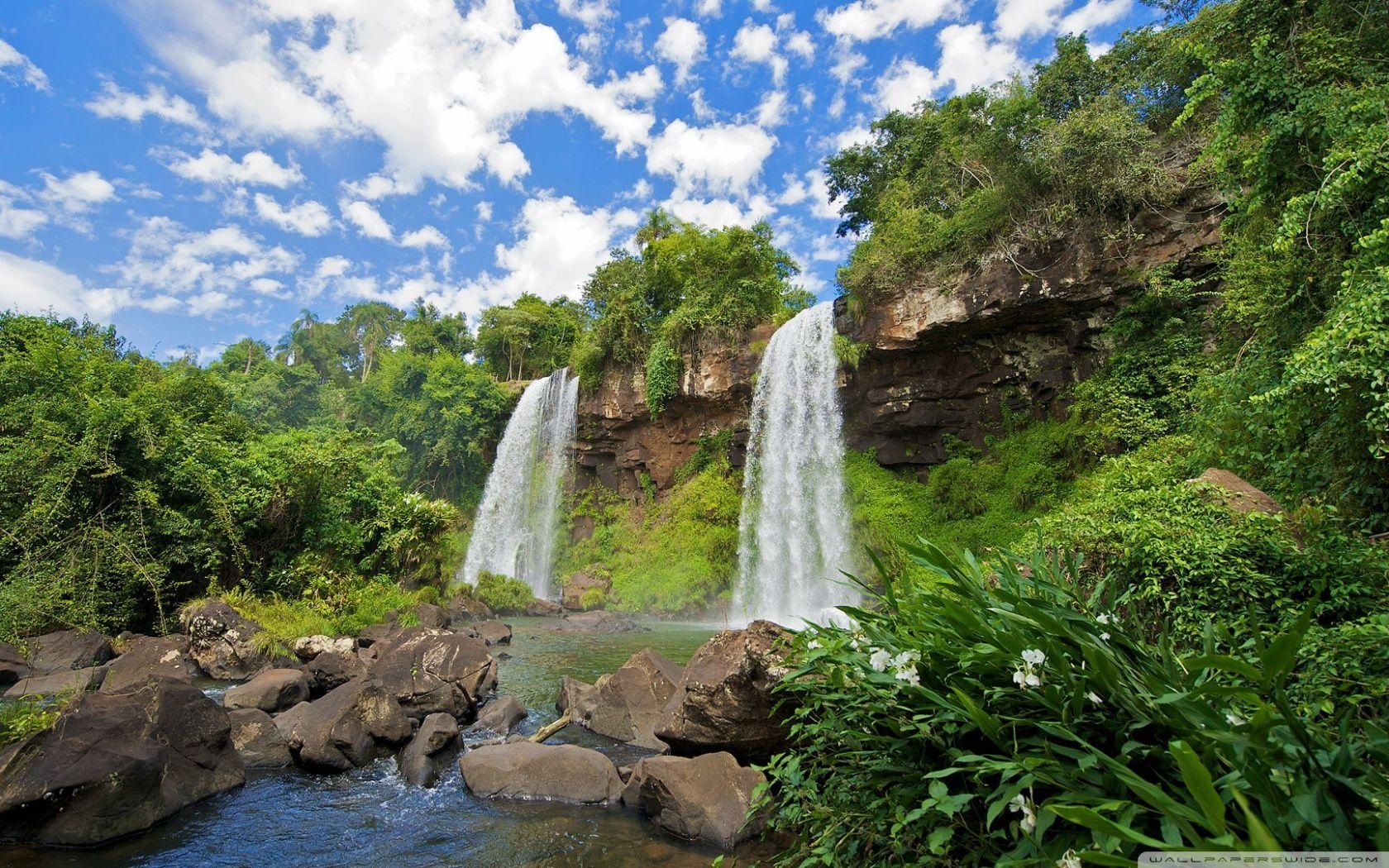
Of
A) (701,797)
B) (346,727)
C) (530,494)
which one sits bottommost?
(701,797)

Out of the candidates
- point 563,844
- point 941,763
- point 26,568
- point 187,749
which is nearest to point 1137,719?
point 941,763

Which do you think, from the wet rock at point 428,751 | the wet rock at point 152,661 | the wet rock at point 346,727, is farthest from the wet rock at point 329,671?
the wet rock at point 428,751

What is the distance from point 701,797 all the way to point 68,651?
944 centimetres

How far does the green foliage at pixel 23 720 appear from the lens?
15.6 ft

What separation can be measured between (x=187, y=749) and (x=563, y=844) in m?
3.57

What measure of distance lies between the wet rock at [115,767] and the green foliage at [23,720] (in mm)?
176

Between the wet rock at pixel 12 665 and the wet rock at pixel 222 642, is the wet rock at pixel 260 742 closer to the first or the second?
the wet rock at pixel 222 642

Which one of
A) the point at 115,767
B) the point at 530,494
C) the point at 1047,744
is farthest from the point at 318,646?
the point at 530,494

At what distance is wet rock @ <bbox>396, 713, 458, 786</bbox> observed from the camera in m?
5.65

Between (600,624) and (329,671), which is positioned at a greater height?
(329,671)

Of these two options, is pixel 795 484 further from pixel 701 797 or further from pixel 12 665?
pixel 12 665

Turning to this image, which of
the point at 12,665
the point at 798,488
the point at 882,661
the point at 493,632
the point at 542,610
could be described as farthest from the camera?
the point at 542,610

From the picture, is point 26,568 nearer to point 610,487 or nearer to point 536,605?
point 536,605

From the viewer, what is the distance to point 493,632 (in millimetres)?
13703
